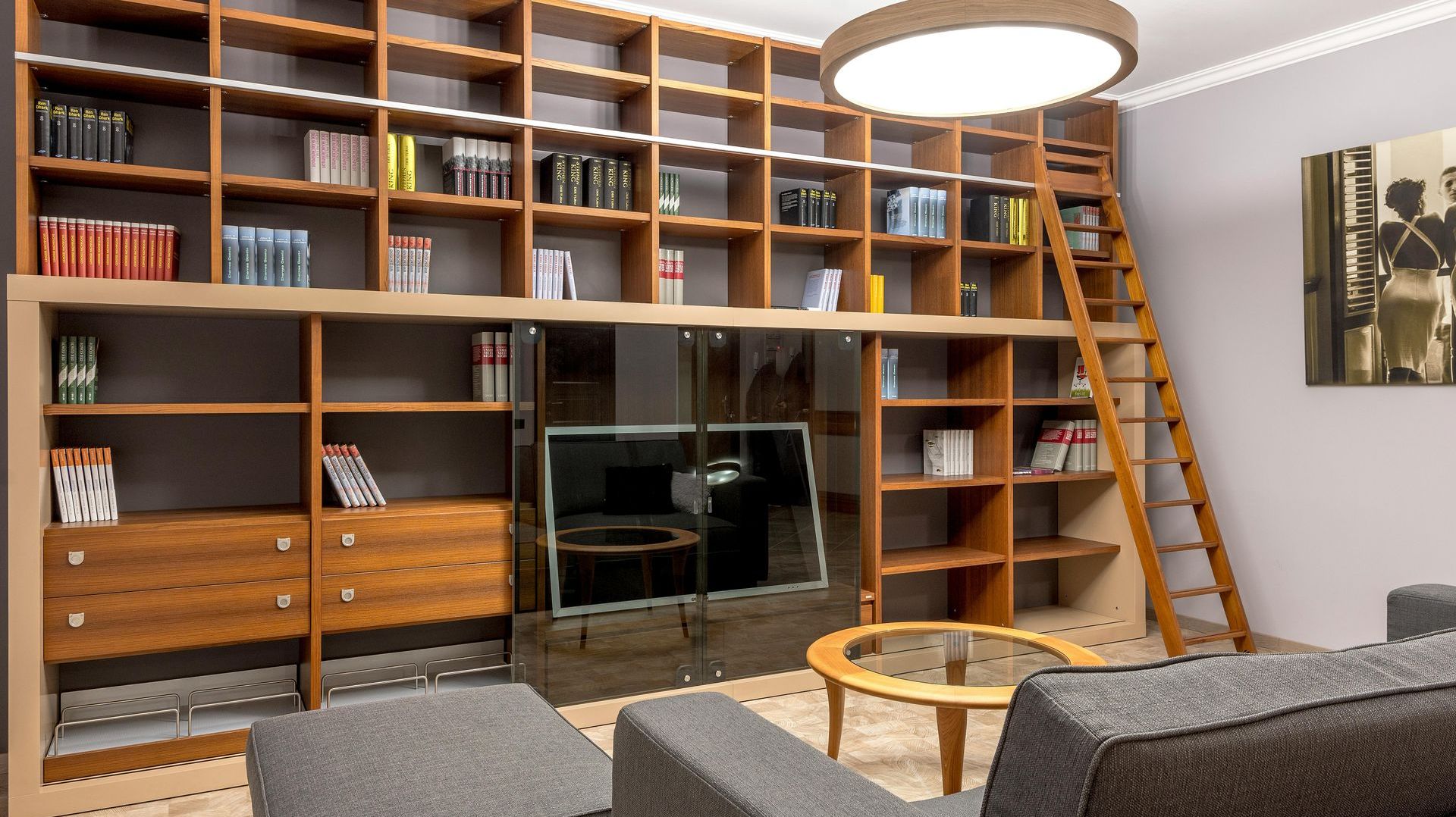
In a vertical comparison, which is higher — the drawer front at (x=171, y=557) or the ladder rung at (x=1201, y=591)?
the drawer front at (x=171, y=557)

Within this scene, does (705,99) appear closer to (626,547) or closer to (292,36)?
(292,36)

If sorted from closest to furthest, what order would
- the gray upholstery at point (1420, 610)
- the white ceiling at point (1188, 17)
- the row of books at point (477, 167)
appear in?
the gray upholstery at point (1420, 610) < the row of books at point (477, 167) < the white ceiling at point (1188, 17)

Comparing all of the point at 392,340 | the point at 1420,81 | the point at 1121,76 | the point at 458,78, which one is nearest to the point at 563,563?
the point at 392,340

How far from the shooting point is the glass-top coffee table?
2.49 meters

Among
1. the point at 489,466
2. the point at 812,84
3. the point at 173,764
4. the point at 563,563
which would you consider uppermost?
the point at 812,84

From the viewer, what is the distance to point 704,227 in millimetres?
3875

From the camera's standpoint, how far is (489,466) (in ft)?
12.6

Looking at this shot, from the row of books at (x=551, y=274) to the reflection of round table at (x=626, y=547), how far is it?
2.90 feet

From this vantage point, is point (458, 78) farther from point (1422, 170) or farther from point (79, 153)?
point (1422, 170)

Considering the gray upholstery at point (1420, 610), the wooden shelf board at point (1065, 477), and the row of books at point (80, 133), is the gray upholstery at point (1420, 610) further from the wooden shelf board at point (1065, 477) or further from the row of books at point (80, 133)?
the row of books at point (80, 133)

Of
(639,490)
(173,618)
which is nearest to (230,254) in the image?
(173,618)

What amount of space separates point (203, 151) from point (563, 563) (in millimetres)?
1910

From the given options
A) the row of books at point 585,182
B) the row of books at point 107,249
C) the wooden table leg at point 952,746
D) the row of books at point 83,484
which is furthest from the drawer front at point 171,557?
the wooden table leg at point 952,746

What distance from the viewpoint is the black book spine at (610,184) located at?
12.3ft
